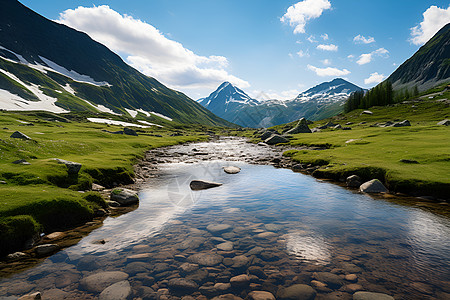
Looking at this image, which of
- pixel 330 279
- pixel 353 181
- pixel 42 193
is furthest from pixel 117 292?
pixel 353 181

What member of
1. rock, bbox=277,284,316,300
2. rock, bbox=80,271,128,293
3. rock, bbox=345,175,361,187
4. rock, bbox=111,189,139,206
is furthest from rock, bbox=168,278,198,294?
rock, bbox=345,175,361,187

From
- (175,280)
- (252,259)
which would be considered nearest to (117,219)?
(175,280)

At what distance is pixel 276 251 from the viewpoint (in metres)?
10.1

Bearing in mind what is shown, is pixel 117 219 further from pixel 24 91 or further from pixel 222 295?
pixel 24 91

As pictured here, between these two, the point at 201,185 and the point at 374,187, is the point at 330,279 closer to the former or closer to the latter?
the point at 374,187

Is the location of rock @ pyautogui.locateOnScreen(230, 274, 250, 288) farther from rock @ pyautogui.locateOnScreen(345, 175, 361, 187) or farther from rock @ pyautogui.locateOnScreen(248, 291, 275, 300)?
rock @ pyautogui.locateOnScreen(345, 175, 361, 187)

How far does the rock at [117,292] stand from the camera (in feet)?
23.6

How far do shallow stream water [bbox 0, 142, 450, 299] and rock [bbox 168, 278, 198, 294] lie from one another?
0.22 feet

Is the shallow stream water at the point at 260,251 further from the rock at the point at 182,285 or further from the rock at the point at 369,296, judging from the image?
the rock at the point at 369,296

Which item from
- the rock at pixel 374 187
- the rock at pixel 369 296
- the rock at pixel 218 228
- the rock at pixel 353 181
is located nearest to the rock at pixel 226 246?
the rock at pixel 218 228

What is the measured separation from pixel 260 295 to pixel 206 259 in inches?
117

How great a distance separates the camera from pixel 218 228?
1265 centimetres

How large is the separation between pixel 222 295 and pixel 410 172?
21.8 metres

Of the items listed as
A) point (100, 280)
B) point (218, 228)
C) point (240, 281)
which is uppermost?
point (100, 280)
